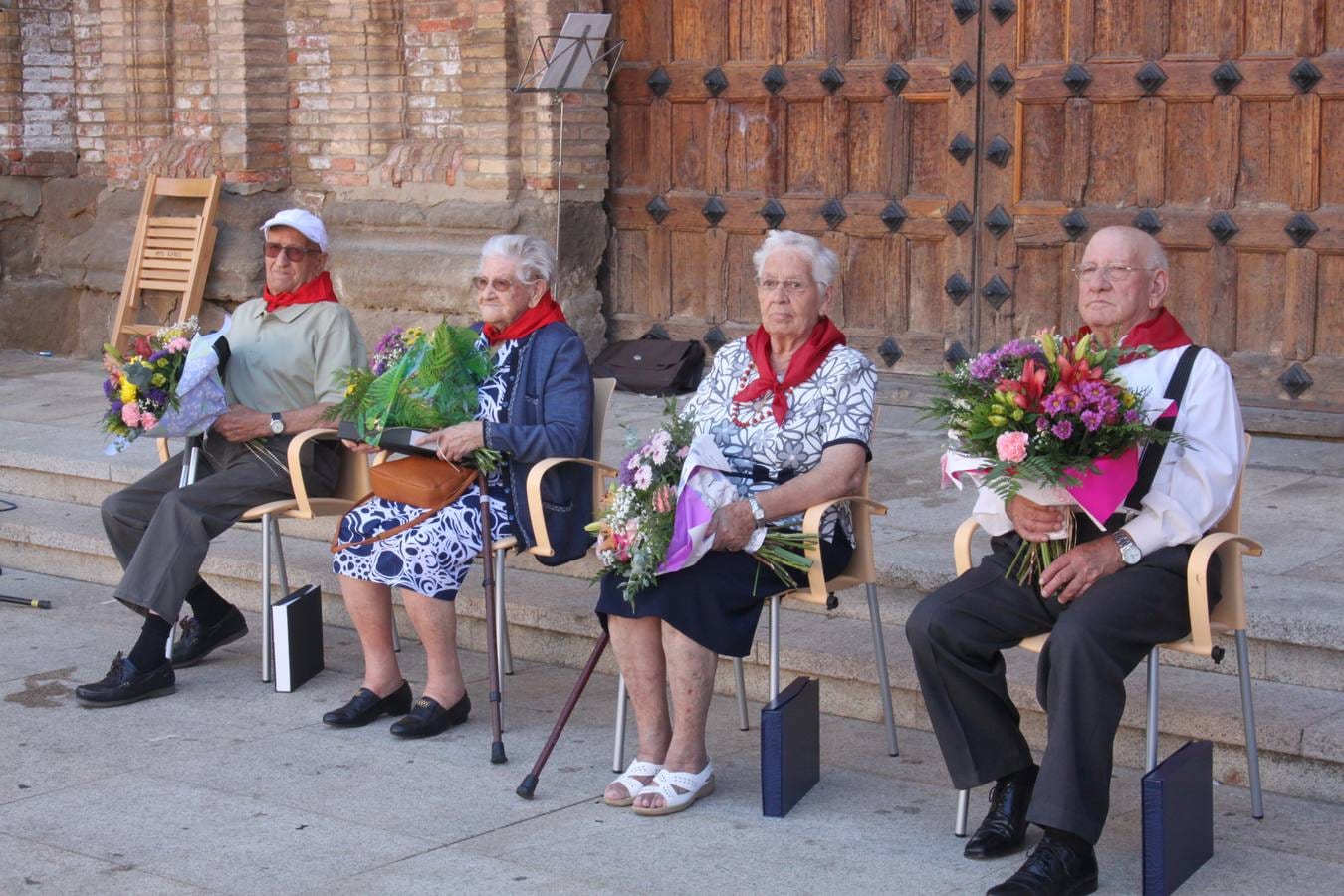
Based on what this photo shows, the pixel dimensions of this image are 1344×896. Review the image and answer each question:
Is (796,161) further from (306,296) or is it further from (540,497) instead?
(540,497)

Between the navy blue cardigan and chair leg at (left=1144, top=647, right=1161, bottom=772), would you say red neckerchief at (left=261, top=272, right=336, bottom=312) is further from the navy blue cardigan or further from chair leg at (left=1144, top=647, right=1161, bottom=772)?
chair leg at (left=1144, top=647, right=1161, bottom=772)

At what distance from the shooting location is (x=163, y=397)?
18.1 ft

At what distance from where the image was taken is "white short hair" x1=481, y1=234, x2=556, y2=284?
5.23 metres

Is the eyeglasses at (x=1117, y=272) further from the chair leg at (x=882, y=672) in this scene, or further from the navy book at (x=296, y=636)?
the navy book at (x=296, y=636)

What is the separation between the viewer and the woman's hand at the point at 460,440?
16.6 ft

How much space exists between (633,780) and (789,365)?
3.68ft

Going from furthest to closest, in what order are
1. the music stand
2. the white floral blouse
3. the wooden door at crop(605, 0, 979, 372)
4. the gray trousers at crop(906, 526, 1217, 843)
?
the music stand → the wooden door at crop(605, 0, 979, 372) → the white floral blouse → the gray trousers at crop(906, 526, 1217, 843)

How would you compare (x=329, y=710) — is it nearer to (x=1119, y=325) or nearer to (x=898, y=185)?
(x=1119, y=325)

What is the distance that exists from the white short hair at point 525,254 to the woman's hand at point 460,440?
473 millimetres

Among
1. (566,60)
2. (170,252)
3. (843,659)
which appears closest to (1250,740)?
(843,659)

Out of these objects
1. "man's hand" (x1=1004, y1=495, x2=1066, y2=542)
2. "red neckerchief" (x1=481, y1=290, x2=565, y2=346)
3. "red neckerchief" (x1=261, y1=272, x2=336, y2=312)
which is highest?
"red neckerchief" (x1=261, y1=272, x2=336, y2=312)

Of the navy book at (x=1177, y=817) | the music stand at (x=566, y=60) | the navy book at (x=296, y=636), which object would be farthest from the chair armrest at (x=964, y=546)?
the music stand at (x=566, y=60)

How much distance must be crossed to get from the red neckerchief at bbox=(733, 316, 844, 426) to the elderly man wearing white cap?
146cm

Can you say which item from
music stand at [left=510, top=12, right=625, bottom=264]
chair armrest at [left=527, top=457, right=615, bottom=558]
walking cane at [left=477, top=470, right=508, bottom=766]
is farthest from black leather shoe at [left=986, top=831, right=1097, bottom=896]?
music stand at [left=510, top=12, right=625, bottom=264]
